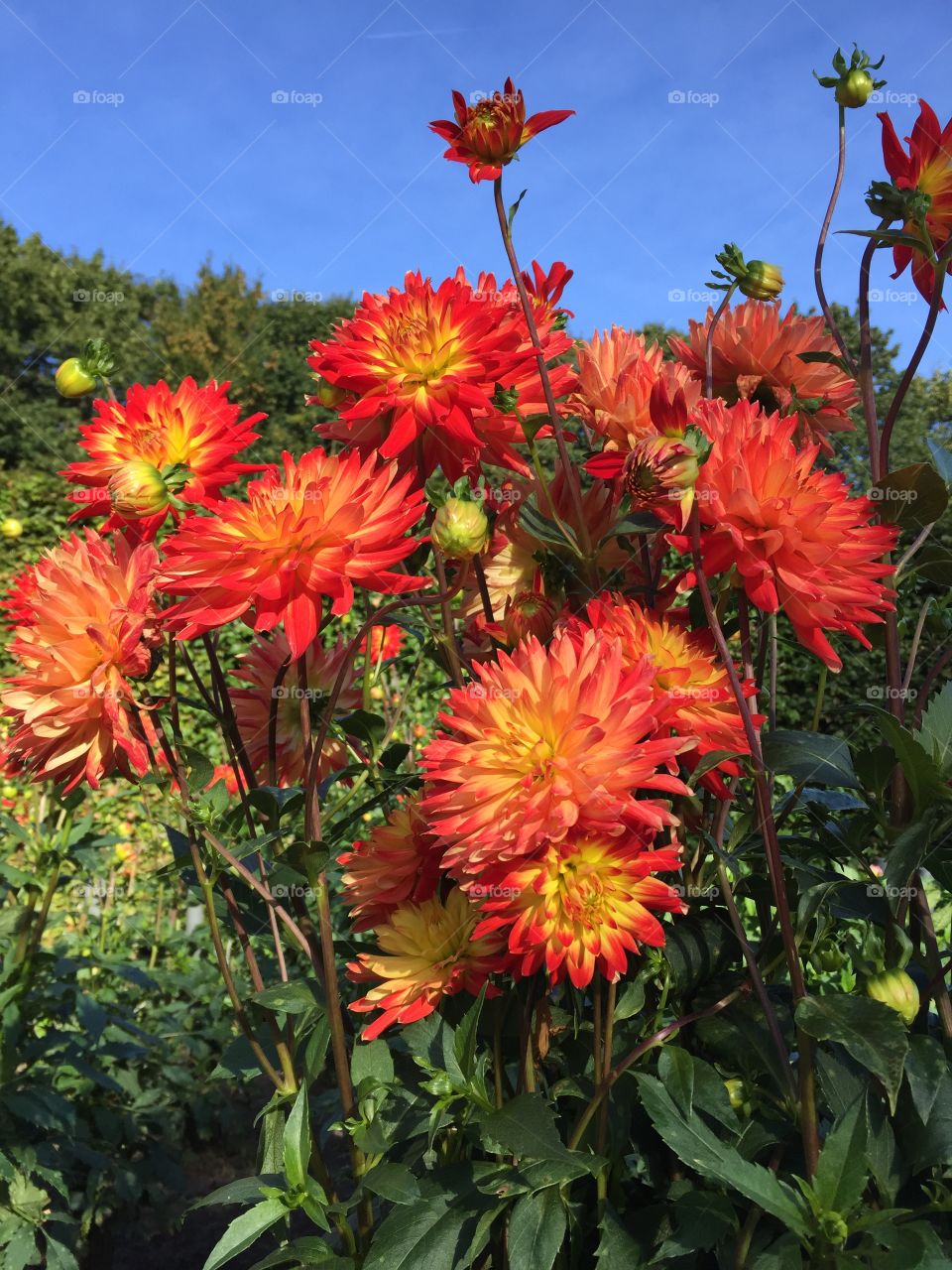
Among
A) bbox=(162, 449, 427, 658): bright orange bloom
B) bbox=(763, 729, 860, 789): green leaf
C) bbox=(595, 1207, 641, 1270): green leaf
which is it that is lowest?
bbox=(595, 1207, 641, 1270): green leaf

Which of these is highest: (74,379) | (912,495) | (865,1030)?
(74,379)

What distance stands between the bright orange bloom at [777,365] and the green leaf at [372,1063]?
0.84 metres

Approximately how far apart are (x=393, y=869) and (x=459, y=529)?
358 mm

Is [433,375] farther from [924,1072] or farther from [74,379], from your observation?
[924,1072]

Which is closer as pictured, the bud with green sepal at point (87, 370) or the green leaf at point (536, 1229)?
the green leaf at point (536, 1229)

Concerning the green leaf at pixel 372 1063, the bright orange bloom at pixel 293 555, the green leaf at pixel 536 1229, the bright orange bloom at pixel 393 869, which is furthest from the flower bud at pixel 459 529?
the green leaf at pixel 536 1229

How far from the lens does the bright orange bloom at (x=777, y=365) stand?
1201mm

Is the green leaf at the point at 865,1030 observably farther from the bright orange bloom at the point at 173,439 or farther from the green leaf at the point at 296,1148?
the bright orange bloom at the point at 173,439

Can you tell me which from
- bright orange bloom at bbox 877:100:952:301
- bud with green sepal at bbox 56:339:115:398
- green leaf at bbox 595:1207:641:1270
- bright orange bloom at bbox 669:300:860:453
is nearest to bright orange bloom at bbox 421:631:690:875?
green leaf at bbox 595:1207:641:1270

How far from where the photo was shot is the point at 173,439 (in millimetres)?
1223

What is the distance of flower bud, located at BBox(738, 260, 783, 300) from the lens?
1.20 metres

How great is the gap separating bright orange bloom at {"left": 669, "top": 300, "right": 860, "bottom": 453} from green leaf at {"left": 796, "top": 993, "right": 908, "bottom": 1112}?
0.68 metres

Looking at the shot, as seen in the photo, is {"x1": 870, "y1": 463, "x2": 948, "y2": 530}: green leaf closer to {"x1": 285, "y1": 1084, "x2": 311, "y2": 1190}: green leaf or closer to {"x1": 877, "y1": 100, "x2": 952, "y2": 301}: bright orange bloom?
{"x1": 877, "y1": 100, "x2": 952, "y2": 301}: bright orange bloom

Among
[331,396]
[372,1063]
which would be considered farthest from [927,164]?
[372,1063]
